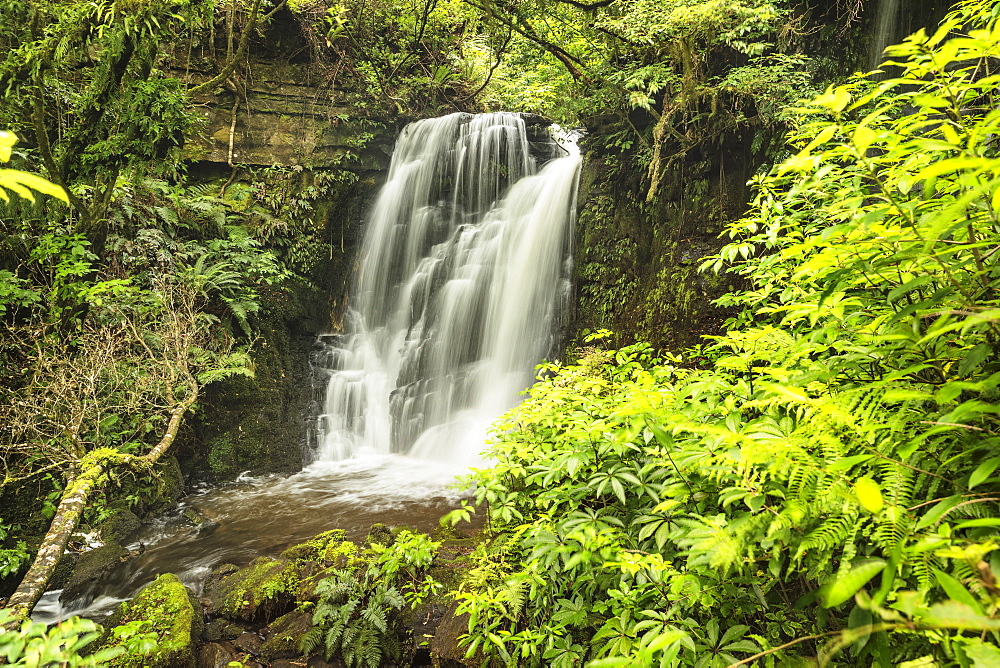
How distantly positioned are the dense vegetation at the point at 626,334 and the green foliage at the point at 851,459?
0.01 metres

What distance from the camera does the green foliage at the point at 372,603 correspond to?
350 cm

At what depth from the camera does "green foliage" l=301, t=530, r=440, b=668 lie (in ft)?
11.5

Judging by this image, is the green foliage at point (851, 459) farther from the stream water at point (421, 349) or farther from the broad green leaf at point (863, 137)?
the stream water at point (421, 349)

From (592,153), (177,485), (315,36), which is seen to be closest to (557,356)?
(592,153)

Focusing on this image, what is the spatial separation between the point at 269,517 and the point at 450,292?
517cm

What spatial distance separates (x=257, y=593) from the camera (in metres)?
4.25

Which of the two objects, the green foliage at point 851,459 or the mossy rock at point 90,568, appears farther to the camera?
the mossy rock at point 90,568

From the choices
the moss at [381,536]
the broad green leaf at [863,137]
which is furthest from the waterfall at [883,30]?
the moss at [381,536]

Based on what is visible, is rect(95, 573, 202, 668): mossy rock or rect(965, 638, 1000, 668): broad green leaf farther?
rect(95, 573, 202, 668): mossy rock

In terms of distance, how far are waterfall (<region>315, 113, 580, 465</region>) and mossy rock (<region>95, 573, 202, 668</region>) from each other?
14.2 ft

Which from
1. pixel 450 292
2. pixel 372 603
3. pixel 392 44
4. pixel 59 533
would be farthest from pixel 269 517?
pixel 392 44

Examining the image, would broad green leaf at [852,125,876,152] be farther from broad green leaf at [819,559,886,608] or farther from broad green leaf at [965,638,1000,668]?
broad green leaf at [965,638,1000,668]

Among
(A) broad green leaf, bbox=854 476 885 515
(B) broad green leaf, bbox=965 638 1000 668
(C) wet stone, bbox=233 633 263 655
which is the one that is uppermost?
(A) broad green leaf, bbox=854 476 885 515

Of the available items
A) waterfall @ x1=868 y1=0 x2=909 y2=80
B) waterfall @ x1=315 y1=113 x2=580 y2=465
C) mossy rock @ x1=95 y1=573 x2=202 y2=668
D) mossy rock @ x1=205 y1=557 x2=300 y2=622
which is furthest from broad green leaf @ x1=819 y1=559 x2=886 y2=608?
waterfall @ x1=315 y1=113 x2=580 y2=465
